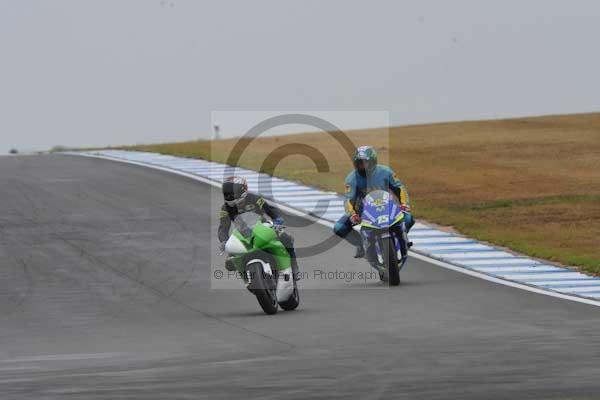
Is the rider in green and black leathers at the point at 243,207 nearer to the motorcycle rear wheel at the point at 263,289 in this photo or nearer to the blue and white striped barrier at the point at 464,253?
the motorcycle rear wheel at the point at 263,289

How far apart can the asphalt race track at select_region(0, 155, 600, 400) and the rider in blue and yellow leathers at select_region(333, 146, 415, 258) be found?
0.82 metres

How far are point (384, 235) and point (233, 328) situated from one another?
161 inches

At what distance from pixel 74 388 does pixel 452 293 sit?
7.54 metres

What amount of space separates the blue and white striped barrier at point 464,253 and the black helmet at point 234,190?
4164mm

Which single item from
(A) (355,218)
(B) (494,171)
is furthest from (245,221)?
(B) (494,171)

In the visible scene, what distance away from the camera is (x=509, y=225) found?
2500 cm

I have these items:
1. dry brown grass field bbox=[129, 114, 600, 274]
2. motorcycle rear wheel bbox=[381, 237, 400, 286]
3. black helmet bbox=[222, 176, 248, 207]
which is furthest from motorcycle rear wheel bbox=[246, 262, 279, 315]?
dry brown grass field bbox=[129, 114, 600, 274]

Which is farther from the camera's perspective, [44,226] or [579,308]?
[44,226]

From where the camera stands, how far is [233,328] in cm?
1464

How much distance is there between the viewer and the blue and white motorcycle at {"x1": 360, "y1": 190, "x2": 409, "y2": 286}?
715 inches

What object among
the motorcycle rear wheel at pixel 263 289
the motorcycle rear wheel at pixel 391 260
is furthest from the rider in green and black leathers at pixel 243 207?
the motorcycle rear wheel at pixel 391 260

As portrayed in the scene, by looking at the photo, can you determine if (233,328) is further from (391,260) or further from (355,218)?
(355,218)

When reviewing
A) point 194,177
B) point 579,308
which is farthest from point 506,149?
point 579,308

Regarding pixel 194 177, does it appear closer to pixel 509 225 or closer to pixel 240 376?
pixel 509 225
